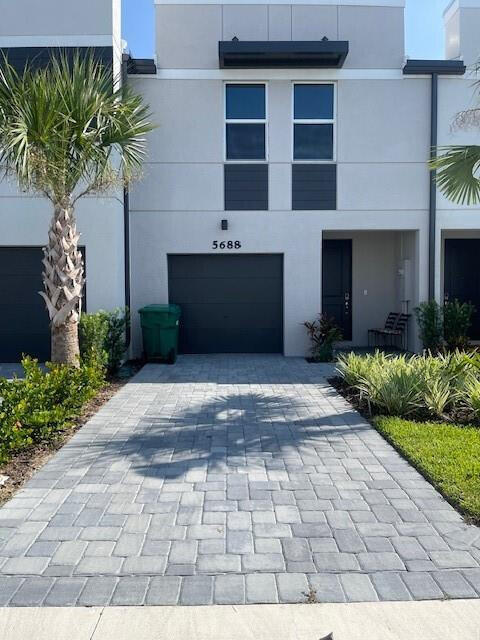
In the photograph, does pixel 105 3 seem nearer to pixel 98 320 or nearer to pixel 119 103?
pixel 119 103

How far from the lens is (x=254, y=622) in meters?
3.20

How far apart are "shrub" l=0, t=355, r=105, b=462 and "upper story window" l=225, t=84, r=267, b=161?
7104 mm

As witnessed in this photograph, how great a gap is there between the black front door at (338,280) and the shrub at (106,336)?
5373mm

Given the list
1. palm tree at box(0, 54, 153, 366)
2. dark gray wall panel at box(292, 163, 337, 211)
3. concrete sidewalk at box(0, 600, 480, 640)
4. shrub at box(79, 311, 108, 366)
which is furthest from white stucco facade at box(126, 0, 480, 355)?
concrete sidewalk at box(0, 600, 480, 640)

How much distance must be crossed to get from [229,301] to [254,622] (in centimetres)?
1076

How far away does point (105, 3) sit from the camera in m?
11.9

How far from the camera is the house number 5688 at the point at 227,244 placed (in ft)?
43.5

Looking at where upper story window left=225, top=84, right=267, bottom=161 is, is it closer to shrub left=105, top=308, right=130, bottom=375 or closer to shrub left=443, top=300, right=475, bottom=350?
shrub left=105, top=308, right=130, bottom=375

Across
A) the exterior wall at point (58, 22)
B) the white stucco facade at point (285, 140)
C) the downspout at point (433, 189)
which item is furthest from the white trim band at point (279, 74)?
the exterior wall at point (58, 22)

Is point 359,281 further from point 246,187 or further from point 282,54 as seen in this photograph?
point 282,54

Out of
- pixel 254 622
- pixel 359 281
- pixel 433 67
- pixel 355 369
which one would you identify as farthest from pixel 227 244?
pixel 254 622

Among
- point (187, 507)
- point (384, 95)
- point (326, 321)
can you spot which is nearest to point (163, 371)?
point (326, 321)

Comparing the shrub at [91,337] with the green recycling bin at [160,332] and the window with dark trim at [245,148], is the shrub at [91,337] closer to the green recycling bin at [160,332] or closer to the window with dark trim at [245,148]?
the green recycling bin at [160,332]

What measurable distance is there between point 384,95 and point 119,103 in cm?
674
